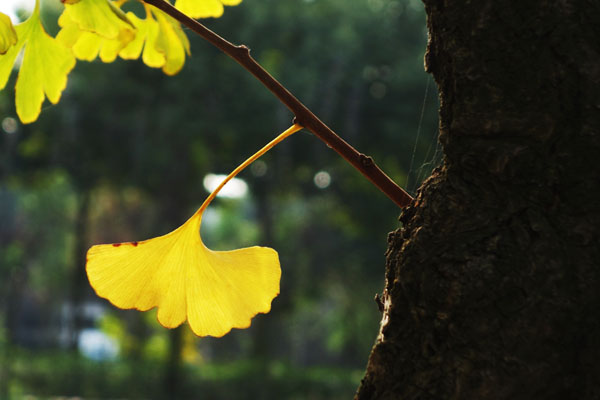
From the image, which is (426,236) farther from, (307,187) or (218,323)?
(307,187)

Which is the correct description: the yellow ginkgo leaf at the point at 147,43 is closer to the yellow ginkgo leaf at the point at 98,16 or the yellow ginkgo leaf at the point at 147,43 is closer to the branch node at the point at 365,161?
the yellow ginkgo leaf at the point at 98,16

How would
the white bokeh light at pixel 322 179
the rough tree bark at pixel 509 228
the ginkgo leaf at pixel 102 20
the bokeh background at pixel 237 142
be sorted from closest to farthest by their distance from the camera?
the rough tree bark at pixel 509 228, the ginkgo leaf at pixel 102 20, the bokeh background at pixel 237 142, the white bokeh light at pixel 322 179

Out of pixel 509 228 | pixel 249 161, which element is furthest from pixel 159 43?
pixel 509 228

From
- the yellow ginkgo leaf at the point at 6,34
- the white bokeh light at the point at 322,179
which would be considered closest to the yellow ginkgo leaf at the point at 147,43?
the yellow ginkgo leaf at the point at 6,34

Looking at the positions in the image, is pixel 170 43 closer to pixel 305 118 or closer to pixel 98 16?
pixel 98 16

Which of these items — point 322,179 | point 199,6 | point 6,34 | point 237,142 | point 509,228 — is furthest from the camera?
point 322,179

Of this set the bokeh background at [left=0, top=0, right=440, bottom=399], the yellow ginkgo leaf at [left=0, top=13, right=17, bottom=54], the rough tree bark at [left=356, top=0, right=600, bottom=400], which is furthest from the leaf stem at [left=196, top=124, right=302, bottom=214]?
the bokeh background at [left=0, top=0, right=440, bottom=399]
